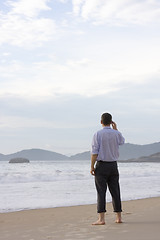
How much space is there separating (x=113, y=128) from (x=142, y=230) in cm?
156

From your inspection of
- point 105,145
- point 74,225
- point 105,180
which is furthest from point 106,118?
point 74,225

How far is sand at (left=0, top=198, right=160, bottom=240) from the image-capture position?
462cm

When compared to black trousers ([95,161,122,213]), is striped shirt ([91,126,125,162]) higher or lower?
higher

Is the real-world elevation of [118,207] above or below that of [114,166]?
below

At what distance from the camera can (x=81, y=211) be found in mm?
7555

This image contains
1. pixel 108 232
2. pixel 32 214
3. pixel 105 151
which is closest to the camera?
pixel 108 232

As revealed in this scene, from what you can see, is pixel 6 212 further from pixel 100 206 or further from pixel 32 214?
pixel 100 206

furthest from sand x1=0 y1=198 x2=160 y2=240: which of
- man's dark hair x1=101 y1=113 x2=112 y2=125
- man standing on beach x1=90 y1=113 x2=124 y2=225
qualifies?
man's dark hair x1=101 y1=113 x2=112 y2=125

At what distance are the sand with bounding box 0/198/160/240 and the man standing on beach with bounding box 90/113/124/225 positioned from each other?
1.43ft

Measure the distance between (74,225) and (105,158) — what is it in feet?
3.80

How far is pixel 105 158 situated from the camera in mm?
5379

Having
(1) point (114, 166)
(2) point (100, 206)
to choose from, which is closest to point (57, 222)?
(2) point (100, 206)

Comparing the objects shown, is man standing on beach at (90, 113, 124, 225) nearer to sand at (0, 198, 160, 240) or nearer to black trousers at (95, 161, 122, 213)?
black trousers at (95, 161, 122, 213)

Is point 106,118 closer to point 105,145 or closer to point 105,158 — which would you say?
point 105,145
